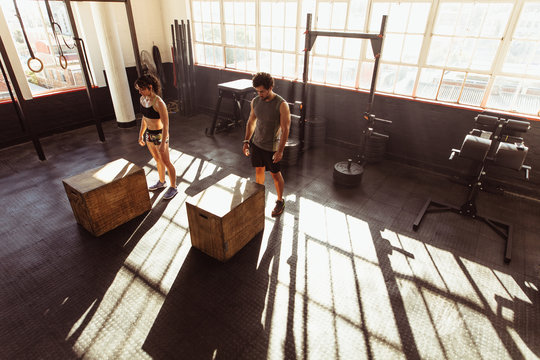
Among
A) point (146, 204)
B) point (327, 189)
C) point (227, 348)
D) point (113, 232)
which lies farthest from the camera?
point (327, 189)

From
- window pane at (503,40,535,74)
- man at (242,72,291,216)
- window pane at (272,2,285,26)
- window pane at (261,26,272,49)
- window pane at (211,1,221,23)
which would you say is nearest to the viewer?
man at (242,72,291,216)

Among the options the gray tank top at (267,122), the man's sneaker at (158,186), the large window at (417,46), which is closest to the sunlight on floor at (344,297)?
the man's sneaker at (158,186)

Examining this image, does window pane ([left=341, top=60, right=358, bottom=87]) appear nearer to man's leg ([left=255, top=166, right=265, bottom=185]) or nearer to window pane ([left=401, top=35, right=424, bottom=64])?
window pane ([left=401, top=35, right=424, bottom=64])

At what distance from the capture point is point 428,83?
16.0 feet

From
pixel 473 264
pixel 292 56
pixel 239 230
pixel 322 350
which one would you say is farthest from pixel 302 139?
pixel 322 350

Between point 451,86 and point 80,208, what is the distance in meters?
5.45

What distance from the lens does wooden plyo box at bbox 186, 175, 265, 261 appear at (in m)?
2.88

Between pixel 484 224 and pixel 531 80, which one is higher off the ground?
pixel 531 80

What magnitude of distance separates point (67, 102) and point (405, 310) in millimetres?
7273

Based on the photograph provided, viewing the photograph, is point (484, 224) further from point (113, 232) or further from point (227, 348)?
point (113, 232)

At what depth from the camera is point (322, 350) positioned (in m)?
2.29

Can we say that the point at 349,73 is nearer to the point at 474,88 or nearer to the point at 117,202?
the point at 474,88

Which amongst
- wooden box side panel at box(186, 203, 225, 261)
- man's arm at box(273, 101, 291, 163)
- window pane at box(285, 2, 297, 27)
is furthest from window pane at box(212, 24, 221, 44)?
wooden box side panel at box(186, 203, 225, 261)

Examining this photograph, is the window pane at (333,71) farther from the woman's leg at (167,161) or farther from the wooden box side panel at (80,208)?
the wooden box side panel at (80,208)
